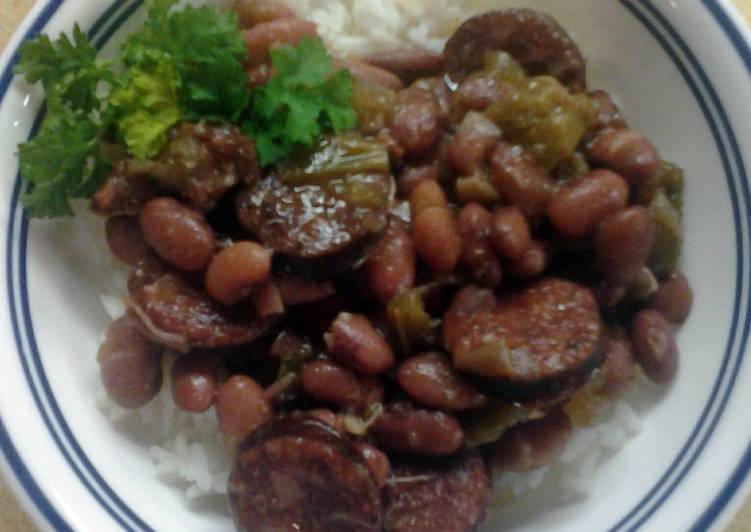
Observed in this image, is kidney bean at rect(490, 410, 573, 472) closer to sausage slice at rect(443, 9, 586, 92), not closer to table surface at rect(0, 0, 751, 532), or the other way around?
table surface at rect(0, 0, 751, 532)

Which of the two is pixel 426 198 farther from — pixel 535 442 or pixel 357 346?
pixel 535 442

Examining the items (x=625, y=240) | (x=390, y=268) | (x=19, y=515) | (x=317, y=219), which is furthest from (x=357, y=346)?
(x=19, y=515)

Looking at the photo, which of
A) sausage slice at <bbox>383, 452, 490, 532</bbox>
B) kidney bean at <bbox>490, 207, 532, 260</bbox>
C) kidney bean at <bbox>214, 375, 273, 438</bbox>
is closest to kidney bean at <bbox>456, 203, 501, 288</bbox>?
kidney bean at <bbox>490, 207, 532, 260</bbox>

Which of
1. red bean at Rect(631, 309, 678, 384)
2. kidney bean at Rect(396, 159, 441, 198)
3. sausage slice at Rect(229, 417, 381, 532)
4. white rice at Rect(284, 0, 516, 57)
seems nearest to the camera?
sausage slice at Rect(229, 417, 381, 532)

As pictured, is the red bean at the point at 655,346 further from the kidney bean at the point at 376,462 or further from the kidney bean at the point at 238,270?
the kidney bean at the point at 238,270

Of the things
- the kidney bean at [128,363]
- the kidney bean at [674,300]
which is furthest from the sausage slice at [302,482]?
the kidney bean at [674,300]

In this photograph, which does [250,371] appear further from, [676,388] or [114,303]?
[676,388]
